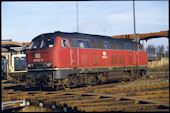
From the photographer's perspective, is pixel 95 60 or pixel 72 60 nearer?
pixel 72 60

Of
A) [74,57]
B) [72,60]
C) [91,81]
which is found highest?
[74,57]

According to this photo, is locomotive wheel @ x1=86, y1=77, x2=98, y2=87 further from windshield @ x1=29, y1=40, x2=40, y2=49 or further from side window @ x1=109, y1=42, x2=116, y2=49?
windshield @ x1=29, y1=40, x2=40, y2=49

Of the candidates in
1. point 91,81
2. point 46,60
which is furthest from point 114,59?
point 46,60

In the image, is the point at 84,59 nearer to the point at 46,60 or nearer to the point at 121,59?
the point at 46,60

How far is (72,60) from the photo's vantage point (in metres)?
15.2

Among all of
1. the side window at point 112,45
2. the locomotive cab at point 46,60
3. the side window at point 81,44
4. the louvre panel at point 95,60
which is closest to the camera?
the locomotive cab at point 46,60

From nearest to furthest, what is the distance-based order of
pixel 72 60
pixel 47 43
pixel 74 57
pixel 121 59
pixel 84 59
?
pixel 47 43
pixel 72 60
pixel 74 57
pixel 84 59
pixel 121 59

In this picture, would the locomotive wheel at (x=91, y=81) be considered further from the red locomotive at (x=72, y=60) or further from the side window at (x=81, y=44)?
the side window at (x=81, y=44)

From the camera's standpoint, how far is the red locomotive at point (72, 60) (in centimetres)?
1435

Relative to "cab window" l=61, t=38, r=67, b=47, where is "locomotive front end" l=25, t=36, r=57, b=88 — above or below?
below

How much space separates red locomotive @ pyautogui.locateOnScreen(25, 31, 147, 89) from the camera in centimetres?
1435

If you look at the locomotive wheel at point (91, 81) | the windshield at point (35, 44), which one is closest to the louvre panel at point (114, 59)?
the locomotive wheel at point (91, 81)

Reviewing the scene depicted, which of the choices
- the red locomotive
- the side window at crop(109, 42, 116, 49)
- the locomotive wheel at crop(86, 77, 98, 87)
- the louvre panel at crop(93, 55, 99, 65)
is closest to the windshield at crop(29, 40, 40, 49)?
the red locomotive

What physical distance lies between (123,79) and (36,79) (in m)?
8.77
